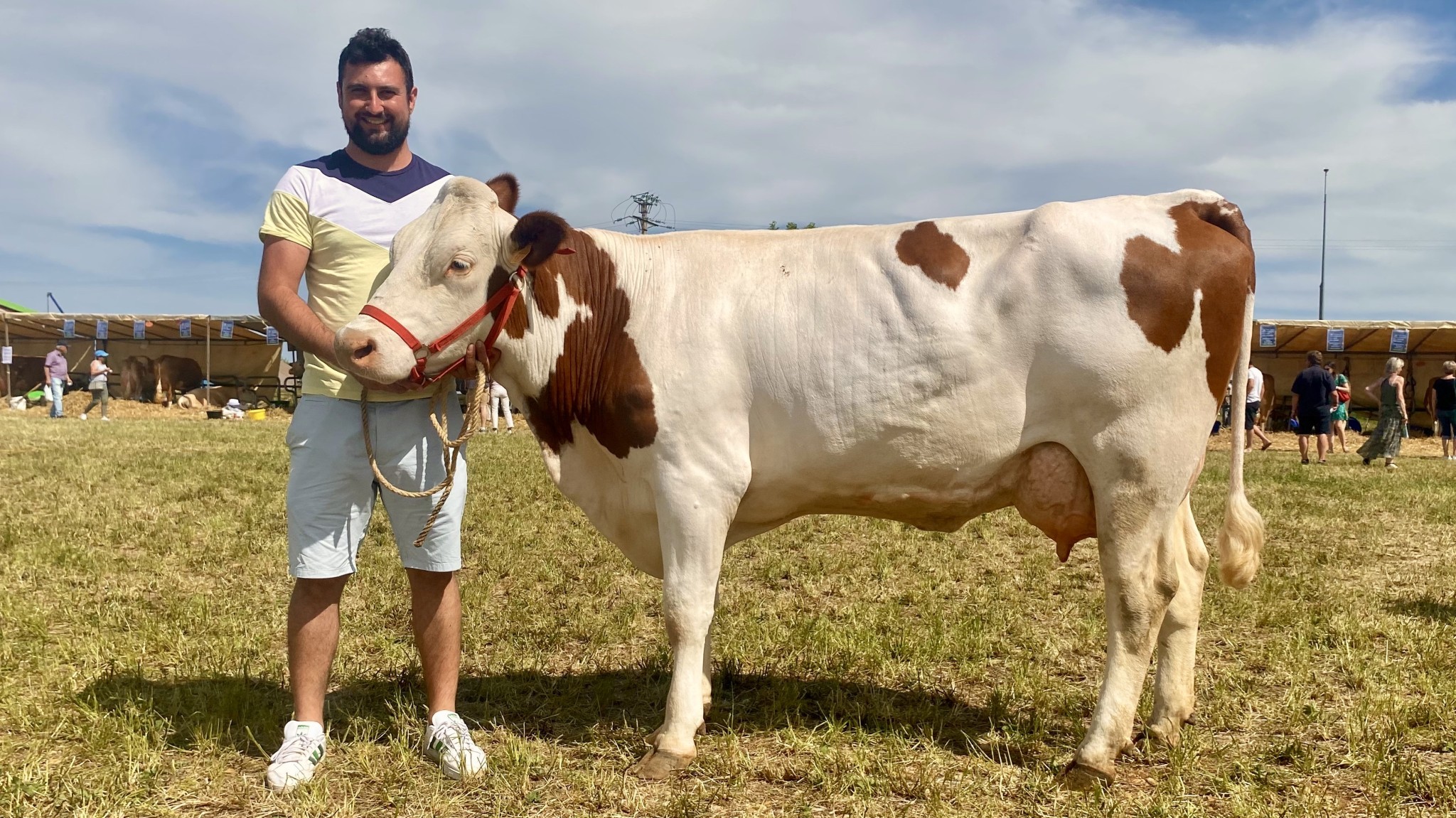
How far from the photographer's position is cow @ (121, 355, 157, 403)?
29781mm

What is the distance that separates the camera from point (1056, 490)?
11.5 ft

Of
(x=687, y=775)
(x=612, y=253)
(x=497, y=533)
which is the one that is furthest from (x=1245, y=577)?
(x=497, y=533)

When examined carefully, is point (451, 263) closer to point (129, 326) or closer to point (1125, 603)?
point (1125, 603)

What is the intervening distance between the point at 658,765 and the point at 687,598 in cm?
59

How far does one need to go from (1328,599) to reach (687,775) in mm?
4411

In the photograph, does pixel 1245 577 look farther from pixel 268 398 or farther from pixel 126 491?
pixel 268 398

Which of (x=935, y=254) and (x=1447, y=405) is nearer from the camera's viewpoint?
(x=935, y=254)

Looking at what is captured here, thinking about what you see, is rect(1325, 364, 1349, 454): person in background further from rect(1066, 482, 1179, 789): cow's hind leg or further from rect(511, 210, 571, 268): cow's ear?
rect(511, 210, 571, 268): cow's ear

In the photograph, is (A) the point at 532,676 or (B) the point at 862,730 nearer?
(B) the point at 862,730

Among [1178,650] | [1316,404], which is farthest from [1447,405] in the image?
[1178,650]

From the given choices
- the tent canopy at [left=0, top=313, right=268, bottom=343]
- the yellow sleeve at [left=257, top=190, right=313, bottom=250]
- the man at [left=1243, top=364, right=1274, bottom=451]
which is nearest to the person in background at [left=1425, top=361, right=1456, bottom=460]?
the man at [left=1243, top=364, right=1274, bottom=451]

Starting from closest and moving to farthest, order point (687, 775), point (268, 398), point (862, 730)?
point (687, 775) → point (862, 730) → point (268, 398)

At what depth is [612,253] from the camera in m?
3.82

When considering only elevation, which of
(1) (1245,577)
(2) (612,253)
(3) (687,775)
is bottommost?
(3) (687,775)
